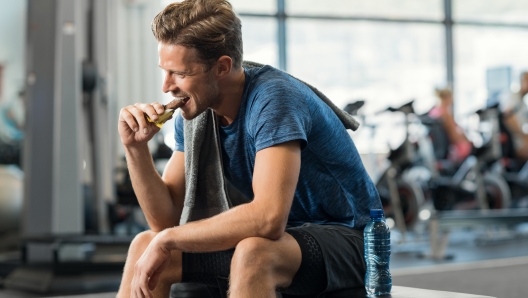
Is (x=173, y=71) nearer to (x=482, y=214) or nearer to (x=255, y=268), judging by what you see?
(x=255, y=268)

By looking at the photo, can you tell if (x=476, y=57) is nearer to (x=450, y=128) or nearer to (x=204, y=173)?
(x=450, y=128)

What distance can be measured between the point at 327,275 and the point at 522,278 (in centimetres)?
263

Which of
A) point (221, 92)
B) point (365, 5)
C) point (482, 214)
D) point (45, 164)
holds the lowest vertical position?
point (482, 214)

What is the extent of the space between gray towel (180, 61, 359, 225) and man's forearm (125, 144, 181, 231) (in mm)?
51

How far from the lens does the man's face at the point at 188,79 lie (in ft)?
4.88

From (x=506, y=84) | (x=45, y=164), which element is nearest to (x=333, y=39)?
(x=506, y=84)

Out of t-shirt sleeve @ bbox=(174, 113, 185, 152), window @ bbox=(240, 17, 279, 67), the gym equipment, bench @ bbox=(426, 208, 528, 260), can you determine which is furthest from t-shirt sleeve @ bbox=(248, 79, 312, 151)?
window @ bbox=(240, 17, 279, 67)

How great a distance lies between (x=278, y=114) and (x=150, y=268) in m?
0.41

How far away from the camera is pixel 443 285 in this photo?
347cm

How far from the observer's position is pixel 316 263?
1.48m

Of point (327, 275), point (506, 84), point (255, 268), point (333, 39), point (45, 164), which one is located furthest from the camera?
point (333, 39)

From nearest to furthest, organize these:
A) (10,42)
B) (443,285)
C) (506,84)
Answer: (443,285) → (10,42) → (506,84)

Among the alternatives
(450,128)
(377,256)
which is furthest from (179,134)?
(450,128)

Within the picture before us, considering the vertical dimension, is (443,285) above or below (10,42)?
below
